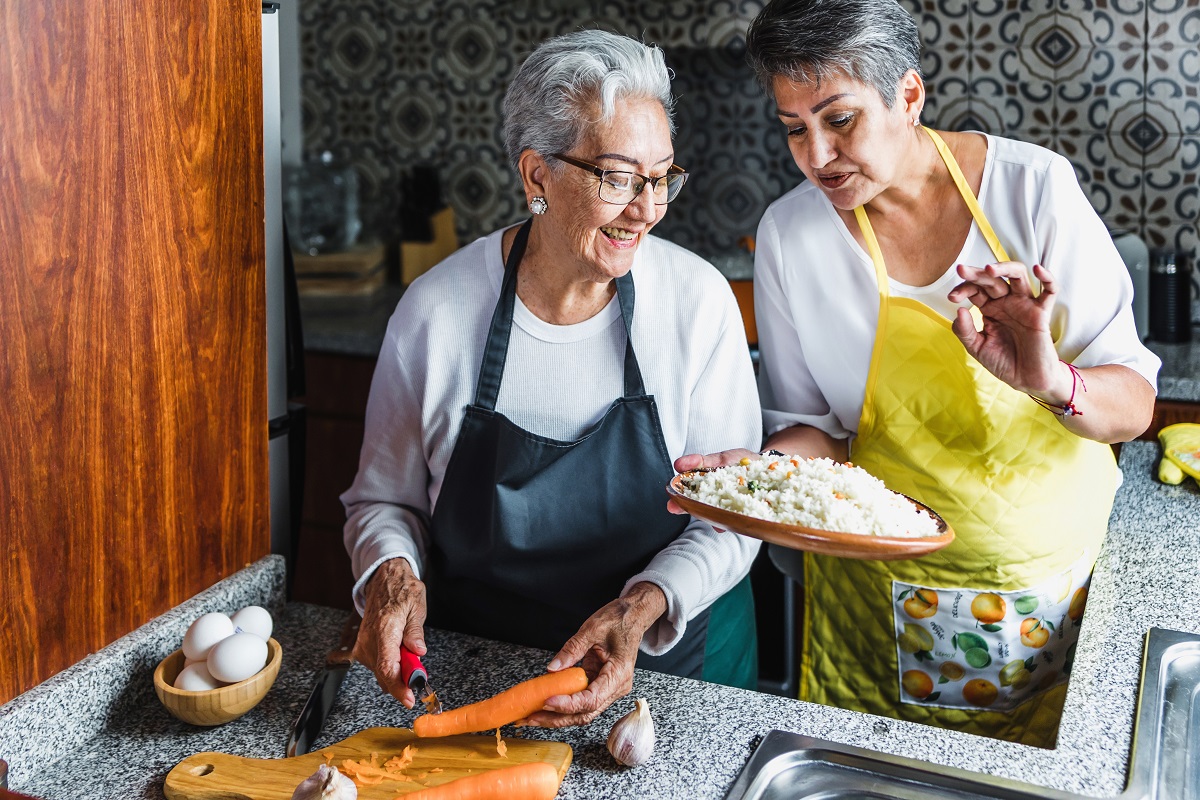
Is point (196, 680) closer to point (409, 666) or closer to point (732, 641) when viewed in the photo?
point (409, 666)

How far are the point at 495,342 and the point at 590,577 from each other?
35 centimetres

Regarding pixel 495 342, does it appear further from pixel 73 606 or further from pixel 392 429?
pixel 73 606

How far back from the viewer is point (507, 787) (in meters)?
1.02

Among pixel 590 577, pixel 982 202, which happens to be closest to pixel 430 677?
pixel 590 577

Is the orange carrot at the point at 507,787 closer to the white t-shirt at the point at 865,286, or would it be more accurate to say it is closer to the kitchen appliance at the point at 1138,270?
the white t-shirt at the point at 865,286

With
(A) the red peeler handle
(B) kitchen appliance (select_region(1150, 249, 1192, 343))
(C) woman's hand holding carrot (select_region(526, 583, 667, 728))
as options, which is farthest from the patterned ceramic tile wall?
(A) the red peeler handle

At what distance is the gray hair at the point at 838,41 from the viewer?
1344 mm

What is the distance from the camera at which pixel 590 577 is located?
1.49m

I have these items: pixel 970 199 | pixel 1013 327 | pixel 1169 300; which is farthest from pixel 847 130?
pixel 1169 300

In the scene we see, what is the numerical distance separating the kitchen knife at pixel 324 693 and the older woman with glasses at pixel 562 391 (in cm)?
7

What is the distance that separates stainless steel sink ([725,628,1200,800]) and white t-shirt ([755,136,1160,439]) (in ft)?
1.69

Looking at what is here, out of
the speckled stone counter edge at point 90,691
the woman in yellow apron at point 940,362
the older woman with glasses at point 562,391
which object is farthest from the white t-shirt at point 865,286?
the speckled stone counter edge at point 90,691

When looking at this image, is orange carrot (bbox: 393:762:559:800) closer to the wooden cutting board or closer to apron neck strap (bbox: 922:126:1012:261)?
the wooden cutting board

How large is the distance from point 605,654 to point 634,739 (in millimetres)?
131
